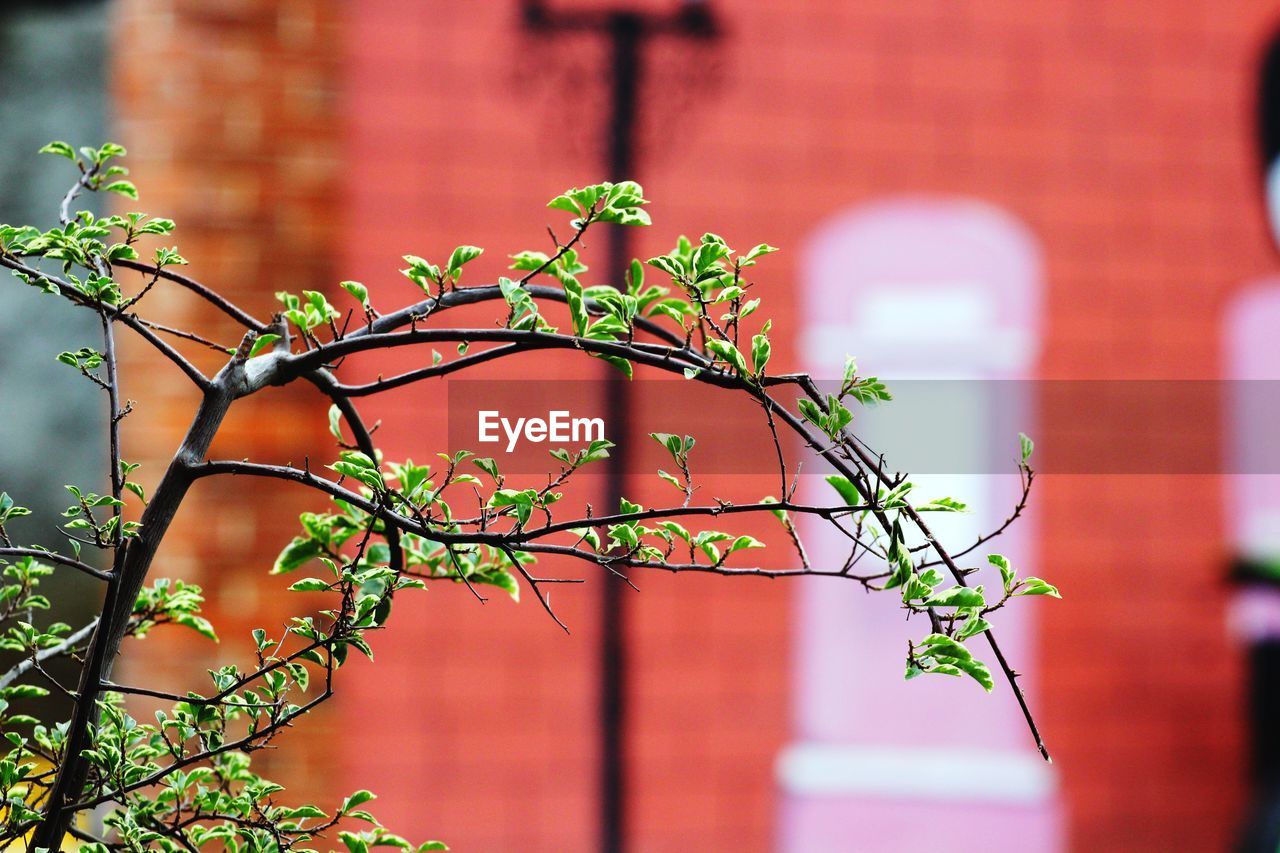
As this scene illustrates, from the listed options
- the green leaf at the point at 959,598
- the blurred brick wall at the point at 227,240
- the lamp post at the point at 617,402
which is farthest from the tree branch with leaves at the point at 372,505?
the lamp post at the point at 617,402

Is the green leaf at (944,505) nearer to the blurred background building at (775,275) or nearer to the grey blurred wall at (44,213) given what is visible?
the blurred background building at (775,275)

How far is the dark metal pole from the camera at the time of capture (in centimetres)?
252

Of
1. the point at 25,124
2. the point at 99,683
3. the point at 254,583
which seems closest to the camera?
the point at 99,683

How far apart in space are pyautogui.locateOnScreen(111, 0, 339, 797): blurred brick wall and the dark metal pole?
571mm

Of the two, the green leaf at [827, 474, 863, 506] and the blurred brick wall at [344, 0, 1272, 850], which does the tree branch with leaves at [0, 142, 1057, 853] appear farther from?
the blurred brick wall at [344, 0, 1272, 850]

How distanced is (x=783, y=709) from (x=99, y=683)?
73.9 inches

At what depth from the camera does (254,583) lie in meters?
2.32

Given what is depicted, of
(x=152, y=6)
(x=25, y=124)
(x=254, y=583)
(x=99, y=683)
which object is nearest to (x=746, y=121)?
(x=152, y=6)

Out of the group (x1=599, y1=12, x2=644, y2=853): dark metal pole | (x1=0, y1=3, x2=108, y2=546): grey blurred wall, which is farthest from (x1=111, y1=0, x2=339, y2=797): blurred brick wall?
(x1=599, y1=12, x2=644, y2=853): dark metal pole

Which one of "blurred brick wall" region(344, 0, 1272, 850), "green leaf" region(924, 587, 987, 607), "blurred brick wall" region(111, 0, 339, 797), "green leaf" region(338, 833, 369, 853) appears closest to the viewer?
"green leaf" region(924, 587, 987, 607)

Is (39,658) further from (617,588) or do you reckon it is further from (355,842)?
(617,588)

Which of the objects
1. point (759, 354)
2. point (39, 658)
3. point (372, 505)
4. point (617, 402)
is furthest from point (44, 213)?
point (759, 354)

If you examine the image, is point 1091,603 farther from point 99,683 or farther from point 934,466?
point 99,683

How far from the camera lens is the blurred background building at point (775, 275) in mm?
2352
